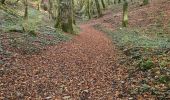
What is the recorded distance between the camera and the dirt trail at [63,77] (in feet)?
26.3

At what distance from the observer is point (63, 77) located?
9.62 m

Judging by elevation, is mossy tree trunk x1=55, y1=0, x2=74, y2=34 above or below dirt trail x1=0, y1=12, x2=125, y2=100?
above

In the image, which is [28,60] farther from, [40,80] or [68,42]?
[68,42]

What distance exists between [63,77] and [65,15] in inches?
448

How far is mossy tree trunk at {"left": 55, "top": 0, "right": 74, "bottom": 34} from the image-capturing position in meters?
20.2

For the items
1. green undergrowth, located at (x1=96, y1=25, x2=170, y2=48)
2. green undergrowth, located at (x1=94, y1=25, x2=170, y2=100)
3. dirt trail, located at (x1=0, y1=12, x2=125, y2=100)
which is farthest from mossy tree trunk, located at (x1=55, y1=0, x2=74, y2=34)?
green undergrowth, located at (x1=94, y1=25, x2=170, y2=100)

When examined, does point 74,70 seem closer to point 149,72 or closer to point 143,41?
point 149,72

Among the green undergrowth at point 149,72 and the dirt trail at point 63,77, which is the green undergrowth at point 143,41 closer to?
the green undergrowth at point 149,72

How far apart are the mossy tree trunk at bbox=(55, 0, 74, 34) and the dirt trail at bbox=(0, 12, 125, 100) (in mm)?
7045

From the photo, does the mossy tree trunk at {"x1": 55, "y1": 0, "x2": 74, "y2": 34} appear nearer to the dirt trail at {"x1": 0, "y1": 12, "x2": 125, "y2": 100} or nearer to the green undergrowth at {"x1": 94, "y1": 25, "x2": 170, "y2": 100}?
the dirt trail at {"x1": 0, "y1": 12, "x2": 125, "y2": 100}

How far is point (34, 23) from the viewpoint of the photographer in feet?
56.9

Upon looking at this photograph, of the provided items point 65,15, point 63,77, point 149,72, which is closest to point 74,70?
point 63,77

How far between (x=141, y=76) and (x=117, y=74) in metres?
1.10

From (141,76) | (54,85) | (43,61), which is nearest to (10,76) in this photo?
(54,85)
